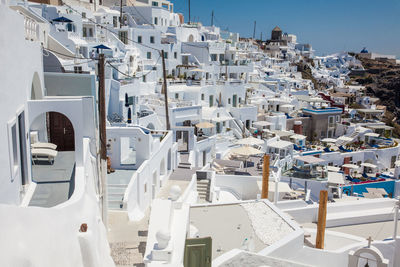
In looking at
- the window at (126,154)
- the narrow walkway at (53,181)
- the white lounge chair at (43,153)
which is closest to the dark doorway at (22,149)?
the narrow walkway at (53,181)

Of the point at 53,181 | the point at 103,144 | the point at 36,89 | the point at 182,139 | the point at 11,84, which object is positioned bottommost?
the point at 182,139

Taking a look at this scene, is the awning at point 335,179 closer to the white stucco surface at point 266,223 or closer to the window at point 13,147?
the white stucco surface at point 266,223

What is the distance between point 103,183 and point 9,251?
813cm

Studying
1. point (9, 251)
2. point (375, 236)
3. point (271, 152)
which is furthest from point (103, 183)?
point (271, 152)

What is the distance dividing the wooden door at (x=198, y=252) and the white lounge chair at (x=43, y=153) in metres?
4.16

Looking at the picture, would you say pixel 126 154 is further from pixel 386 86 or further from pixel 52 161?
pixel 386 86

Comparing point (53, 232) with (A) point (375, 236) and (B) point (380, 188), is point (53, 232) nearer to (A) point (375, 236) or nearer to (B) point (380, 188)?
(A) point (375, 236)

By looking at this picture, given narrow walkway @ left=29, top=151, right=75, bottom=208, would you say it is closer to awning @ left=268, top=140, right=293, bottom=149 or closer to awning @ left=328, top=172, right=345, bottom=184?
awning @ left=328, top=172, right=345, bottom=184

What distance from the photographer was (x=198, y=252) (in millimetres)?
8953

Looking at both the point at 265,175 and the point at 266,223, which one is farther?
the point at 265,175

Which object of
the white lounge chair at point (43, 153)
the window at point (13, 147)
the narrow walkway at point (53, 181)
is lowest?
the narrow walkway at point (53, 181)

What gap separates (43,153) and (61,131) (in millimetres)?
2548

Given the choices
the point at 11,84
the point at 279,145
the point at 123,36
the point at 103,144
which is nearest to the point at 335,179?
the point at 279,145

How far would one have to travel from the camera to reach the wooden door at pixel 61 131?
11.6 meters
